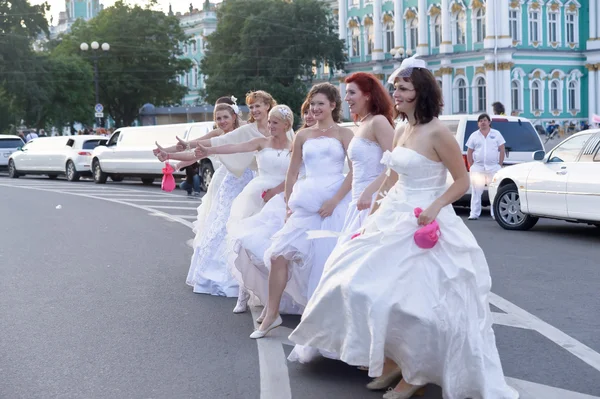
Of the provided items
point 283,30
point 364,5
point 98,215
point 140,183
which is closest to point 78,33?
point 283,30

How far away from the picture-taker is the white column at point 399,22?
259ft

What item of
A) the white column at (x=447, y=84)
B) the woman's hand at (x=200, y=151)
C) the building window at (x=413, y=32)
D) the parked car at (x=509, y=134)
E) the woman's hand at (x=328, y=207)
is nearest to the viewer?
the woman's hand at (x=328, y=207)

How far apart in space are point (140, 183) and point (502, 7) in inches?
1695

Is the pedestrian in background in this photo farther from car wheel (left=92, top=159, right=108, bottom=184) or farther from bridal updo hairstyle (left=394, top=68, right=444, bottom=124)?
bridal updo hairstyle (left=394, top=68, right=444, bottom=124)

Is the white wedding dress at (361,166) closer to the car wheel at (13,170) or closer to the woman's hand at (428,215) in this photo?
the woman's hand at (428,215)

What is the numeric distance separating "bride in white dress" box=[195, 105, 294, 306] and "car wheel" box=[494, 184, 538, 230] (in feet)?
23.9

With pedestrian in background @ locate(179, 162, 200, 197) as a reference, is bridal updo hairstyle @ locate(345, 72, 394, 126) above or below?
above

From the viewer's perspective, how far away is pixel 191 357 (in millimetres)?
6797

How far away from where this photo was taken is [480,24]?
72375 millimetres

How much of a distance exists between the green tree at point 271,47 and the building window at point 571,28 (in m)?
17.2

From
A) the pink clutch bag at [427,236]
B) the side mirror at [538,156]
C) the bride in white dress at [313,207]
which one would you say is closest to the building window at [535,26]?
the side mirror at [538,156]

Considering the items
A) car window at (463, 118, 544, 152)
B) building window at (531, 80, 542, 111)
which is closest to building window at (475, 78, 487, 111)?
building window at (531, 80, 542, 111)

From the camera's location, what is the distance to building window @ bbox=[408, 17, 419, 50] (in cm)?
7839

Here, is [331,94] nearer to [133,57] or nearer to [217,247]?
[217,247]
